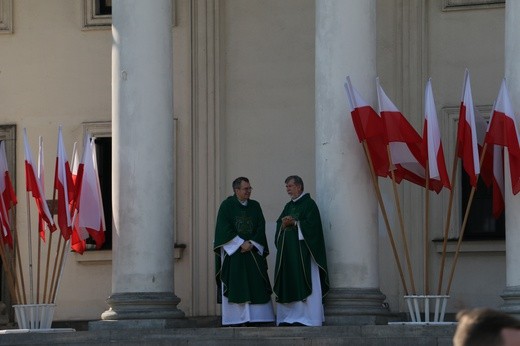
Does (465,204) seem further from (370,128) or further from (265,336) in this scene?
(265,336)

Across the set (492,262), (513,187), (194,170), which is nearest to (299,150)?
(194,170)

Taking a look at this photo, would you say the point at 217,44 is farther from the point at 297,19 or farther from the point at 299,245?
the point at 299,245

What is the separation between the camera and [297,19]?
18156 mm

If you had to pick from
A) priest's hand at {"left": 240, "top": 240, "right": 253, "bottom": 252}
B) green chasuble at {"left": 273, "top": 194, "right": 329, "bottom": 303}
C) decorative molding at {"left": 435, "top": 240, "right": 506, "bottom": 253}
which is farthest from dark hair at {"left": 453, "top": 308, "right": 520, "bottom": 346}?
decorative molding at {"left": 435, "top": 240, "right": 506, "bottom": 253}

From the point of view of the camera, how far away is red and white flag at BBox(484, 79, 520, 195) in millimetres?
13727

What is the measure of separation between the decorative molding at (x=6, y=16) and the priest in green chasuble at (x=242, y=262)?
5977 millimetres

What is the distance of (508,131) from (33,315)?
19.8 ft

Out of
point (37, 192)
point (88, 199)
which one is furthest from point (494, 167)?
point (37, 192)

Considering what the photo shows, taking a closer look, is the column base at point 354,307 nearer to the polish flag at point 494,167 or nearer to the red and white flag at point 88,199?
the polish flag at point 494,167

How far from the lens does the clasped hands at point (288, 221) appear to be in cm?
1428

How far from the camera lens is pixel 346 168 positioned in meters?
14.2

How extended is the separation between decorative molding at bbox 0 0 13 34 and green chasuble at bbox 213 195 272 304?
5959mm

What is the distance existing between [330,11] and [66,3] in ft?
19.7

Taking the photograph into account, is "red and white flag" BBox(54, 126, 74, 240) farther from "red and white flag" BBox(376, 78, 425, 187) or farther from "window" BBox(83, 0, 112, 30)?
"red and white flag" BBox(376, 78, 425, 187)
